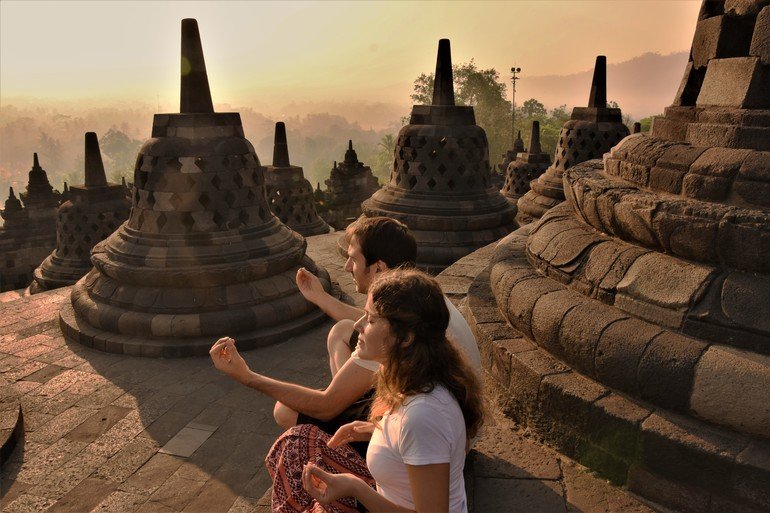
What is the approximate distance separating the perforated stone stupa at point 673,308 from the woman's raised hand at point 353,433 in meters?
1.21

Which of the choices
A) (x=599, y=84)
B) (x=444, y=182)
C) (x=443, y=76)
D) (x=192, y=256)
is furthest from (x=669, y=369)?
(x=599, y=84)

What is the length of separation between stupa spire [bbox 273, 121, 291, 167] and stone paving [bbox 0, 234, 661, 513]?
915 cm

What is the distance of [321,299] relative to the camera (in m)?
3.43

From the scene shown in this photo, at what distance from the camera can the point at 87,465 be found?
12.7 ft

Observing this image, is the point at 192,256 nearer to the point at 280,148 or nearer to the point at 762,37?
the point at 762,37

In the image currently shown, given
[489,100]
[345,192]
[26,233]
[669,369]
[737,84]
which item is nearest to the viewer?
[669,369]

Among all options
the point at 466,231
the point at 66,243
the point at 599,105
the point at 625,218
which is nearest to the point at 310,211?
the point at 66,243

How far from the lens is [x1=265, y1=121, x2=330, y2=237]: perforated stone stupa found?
1420 cm

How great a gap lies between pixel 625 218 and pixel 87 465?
3.99 meters

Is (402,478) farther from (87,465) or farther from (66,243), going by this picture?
(66,243)

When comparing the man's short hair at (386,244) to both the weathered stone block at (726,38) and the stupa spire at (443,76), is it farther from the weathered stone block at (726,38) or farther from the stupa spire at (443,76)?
the stupa spire at (443,76)

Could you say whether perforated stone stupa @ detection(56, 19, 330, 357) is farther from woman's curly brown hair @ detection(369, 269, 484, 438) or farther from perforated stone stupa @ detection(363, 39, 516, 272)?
woman's curly brown hair @ detection(369, 269, 484, 438)

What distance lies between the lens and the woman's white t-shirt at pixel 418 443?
5.60ft

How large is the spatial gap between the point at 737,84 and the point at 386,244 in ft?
7.46
